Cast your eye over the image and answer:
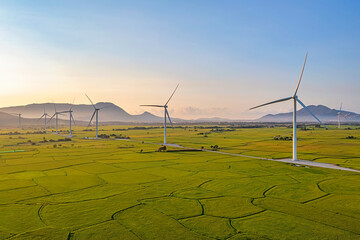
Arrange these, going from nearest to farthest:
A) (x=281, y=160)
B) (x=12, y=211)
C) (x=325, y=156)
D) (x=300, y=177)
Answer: (x=12, y=211)
(x=300, y=177)
(x=281, y=160)
(x=325, y=156)

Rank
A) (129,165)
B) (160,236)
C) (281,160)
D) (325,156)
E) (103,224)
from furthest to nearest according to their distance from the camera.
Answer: (325,156) → (281,160) → (129,165) → (103,224) → (160,236)

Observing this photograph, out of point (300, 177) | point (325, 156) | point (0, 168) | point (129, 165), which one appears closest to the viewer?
point (300, 177)

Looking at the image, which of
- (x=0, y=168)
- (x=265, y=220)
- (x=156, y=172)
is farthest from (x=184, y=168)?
(x=0, y=168)

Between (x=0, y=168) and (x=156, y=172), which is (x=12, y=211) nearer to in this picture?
(x=156, y=172)

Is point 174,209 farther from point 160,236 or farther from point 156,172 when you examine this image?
point 156,172

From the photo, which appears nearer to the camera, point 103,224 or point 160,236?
point 160,236

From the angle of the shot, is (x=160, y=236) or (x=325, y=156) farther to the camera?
(x=325, y=156)

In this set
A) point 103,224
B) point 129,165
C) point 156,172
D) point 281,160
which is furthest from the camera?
point 281,160

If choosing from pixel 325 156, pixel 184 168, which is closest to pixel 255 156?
pixel 325 156
